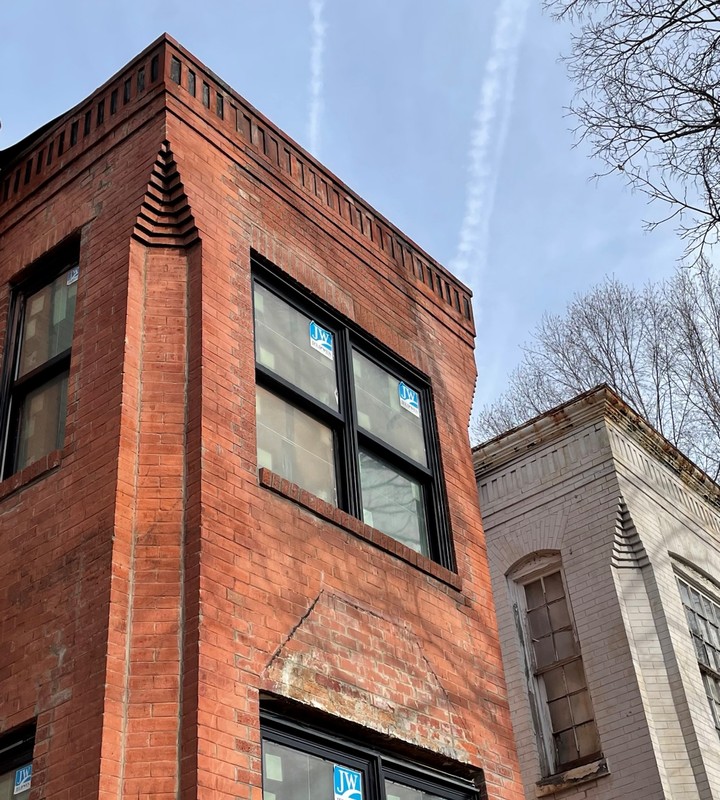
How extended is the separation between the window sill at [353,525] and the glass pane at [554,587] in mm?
5325

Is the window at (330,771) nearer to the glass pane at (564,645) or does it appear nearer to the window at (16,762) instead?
the window at (16,762)

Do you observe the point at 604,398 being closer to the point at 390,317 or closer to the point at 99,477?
the point at 390,317

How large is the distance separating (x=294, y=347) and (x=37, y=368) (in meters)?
1.93

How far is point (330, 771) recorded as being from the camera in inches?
263

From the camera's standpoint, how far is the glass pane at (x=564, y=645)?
1312 cm

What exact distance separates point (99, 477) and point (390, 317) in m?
3.72

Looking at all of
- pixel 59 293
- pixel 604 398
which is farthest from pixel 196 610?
pixel 604 398

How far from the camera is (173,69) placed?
27.5 feet

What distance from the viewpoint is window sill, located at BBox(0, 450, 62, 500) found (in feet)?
23.3

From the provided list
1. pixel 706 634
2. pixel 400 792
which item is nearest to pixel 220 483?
pixel 400 792

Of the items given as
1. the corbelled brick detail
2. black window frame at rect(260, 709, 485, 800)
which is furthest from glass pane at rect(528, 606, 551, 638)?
the corbelled brick detail

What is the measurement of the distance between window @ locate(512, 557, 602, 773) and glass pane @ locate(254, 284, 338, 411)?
607 centimetres

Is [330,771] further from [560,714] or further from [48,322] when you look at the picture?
[560,714]

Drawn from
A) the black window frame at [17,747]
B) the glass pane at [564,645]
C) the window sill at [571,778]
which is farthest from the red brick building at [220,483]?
the glass pane at [564,645]
